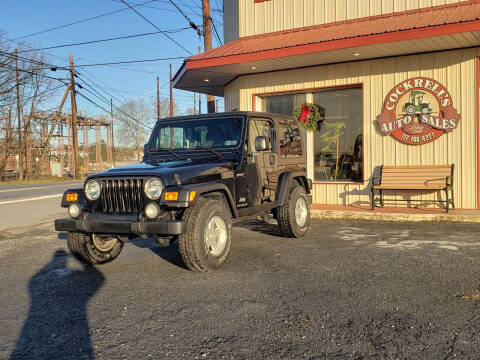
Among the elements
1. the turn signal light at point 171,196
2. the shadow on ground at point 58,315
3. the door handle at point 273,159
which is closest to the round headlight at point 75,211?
the shadow on ground at point 58,315

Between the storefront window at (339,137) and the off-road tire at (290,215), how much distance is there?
3.85m

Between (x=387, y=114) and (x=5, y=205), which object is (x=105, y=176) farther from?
(x=5, y=205)

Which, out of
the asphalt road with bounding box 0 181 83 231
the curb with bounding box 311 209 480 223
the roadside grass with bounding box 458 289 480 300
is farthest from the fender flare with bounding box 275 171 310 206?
the asphalt road with bounding box 0 181 83 231

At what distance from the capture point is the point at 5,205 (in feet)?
42.6

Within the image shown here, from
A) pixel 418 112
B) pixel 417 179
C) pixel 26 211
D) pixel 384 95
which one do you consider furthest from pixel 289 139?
pixel 26 211

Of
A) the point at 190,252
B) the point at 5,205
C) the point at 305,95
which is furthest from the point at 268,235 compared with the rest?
the point at 5,205

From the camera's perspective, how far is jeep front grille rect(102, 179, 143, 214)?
477 centimetres

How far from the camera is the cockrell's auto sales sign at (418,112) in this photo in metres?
9.45

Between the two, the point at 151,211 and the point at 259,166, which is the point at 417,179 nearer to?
the point at 259,166

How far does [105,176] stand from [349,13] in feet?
26.2

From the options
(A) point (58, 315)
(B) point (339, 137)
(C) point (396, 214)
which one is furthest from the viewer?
(B) point (339, 137)

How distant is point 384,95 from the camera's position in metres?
10.1

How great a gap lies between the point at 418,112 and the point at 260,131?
16.7 ft

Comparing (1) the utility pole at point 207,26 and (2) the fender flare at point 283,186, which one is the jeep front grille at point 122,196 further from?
(1) the utility pole at point 207,26
